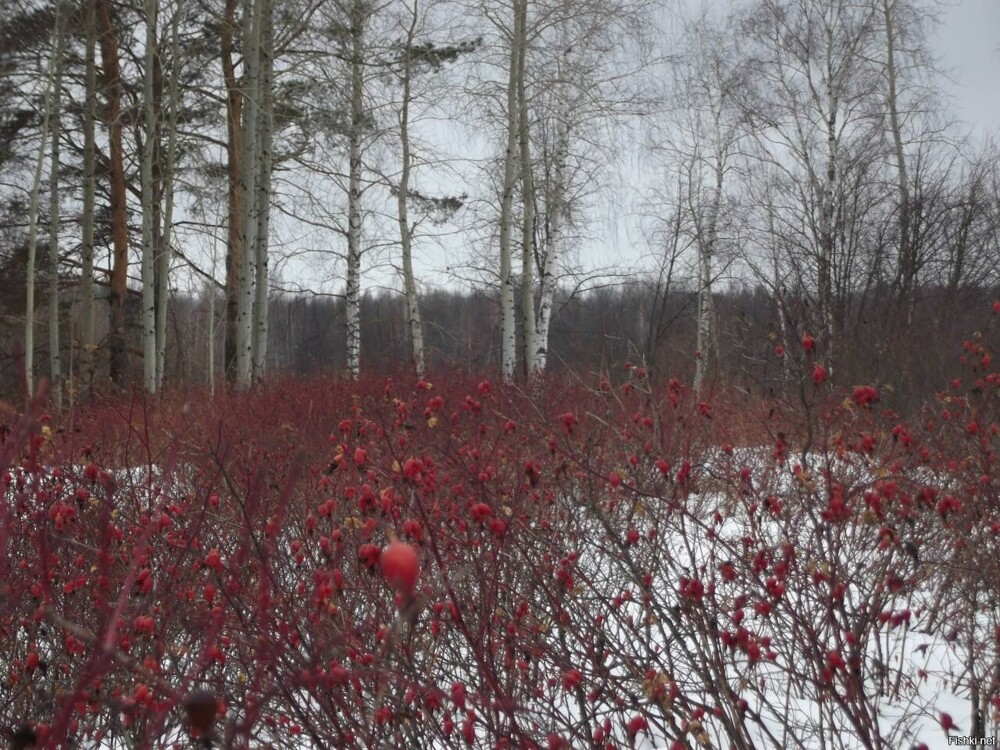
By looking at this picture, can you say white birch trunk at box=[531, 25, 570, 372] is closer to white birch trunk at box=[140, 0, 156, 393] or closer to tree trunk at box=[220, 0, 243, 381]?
tree trunk at box=[220, 0, 243, 381]

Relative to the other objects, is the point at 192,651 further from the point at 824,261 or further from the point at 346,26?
the point at 346,26

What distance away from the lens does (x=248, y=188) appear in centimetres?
895

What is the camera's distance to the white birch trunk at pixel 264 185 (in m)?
9.07

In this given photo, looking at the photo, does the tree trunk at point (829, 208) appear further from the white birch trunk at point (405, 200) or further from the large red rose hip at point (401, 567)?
the large red rose hip at point (401, 567)

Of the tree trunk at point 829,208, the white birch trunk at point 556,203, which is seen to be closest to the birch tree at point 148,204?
the white birch trunk at point 556,203

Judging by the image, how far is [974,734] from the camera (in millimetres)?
1997

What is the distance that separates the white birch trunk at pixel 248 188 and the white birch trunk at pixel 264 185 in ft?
0.50

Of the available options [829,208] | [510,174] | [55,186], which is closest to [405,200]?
[510,174]

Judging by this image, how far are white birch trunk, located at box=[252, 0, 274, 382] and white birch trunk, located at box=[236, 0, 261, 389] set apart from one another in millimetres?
151

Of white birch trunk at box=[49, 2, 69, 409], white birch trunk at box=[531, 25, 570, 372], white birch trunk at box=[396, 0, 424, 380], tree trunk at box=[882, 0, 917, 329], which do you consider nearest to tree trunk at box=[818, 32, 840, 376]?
tree trunk at box=[882, 0, 917, 329]

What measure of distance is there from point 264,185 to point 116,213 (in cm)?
508

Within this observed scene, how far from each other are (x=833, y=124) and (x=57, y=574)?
12.0 m

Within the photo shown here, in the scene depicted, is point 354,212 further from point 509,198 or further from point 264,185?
point 264,185

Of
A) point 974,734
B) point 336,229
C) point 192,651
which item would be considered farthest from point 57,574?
point 336,229
